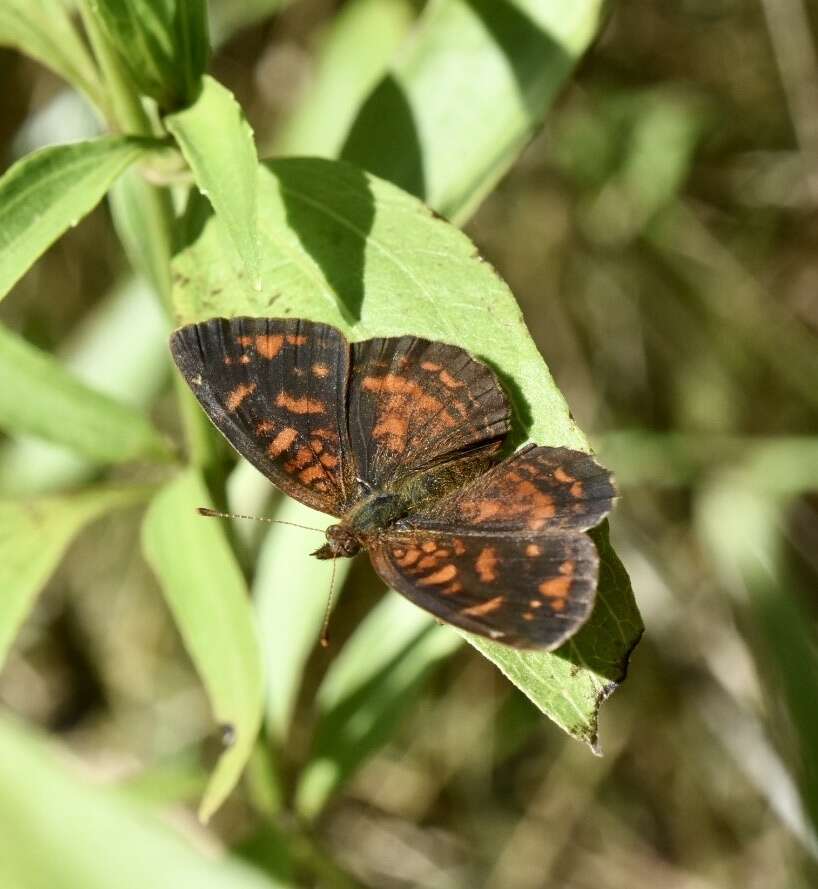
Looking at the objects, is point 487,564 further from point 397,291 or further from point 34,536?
point 34,536

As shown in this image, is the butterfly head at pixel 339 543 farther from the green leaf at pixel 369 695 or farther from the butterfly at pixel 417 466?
the green leaf at pixel 369 695

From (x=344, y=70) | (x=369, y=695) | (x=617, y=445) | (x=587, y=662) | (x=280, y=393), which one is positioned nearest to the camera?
(x=587, y=662)

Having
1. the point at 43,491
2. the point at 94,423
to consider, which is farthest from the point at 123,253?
the point at 94,423

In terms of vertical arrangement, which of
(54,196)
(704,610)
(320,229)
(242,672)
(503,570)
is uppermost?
(54,196)

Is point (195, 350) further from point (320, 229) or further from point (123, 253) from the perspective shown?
point (123, 253)

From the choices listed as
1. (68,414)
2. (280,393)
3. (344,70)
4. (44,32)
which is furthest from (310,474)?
(344,70)
